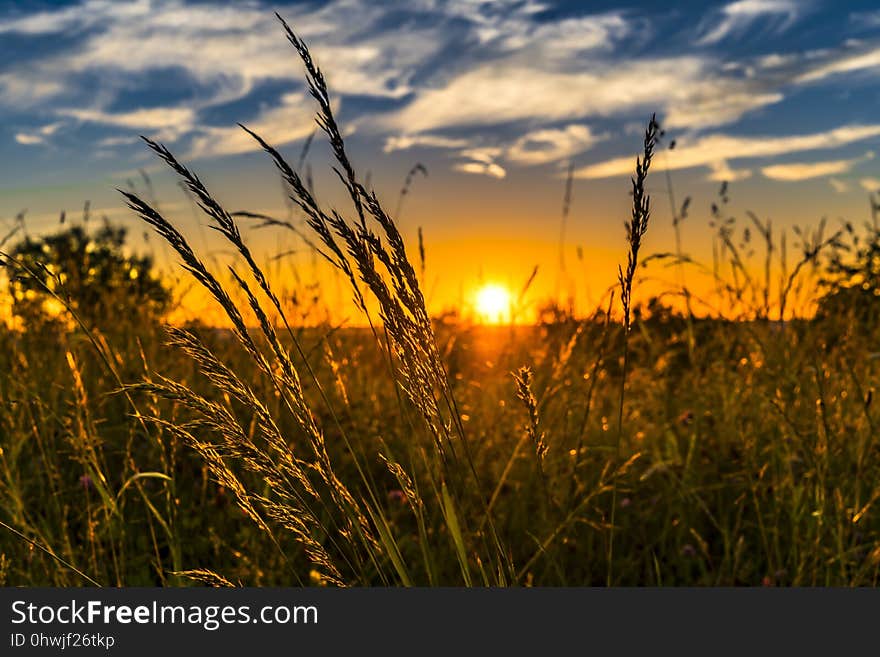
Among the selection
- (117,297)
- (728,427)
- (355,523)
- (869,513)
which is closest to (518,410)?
(728,427)

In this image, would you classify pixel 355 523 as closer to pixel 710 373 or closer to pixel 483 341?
pixel 483 341

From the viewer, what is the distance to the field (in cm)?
122

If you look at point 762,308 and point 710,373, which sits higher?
point 762,308

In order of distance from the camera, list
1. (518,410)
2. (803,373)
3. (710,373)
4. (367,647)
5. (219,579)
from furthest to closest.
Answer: (710,373), (518,410), (803,373), (219,579), (367,647)

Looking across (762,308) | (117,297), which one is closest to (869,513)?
(762,308)

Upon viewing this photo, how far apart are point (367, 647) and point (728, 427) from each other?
2.64m

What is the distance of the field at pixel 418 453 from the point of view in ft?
3.99

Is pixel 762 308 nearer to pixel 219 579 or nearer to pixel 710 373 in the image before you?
pixel 710 373

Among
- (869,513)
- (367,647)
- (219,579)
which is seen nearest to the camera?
(367,647)

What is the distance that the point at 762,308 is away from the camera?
322cm

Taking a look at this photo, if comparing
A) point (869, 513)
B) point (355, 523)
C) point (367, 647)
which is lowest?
point (869, 513)

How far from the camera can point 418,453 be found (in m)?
3.26

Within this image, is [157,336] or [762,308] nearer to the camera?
[762,308]

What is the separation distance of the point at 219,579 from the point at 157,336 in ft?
11.0
